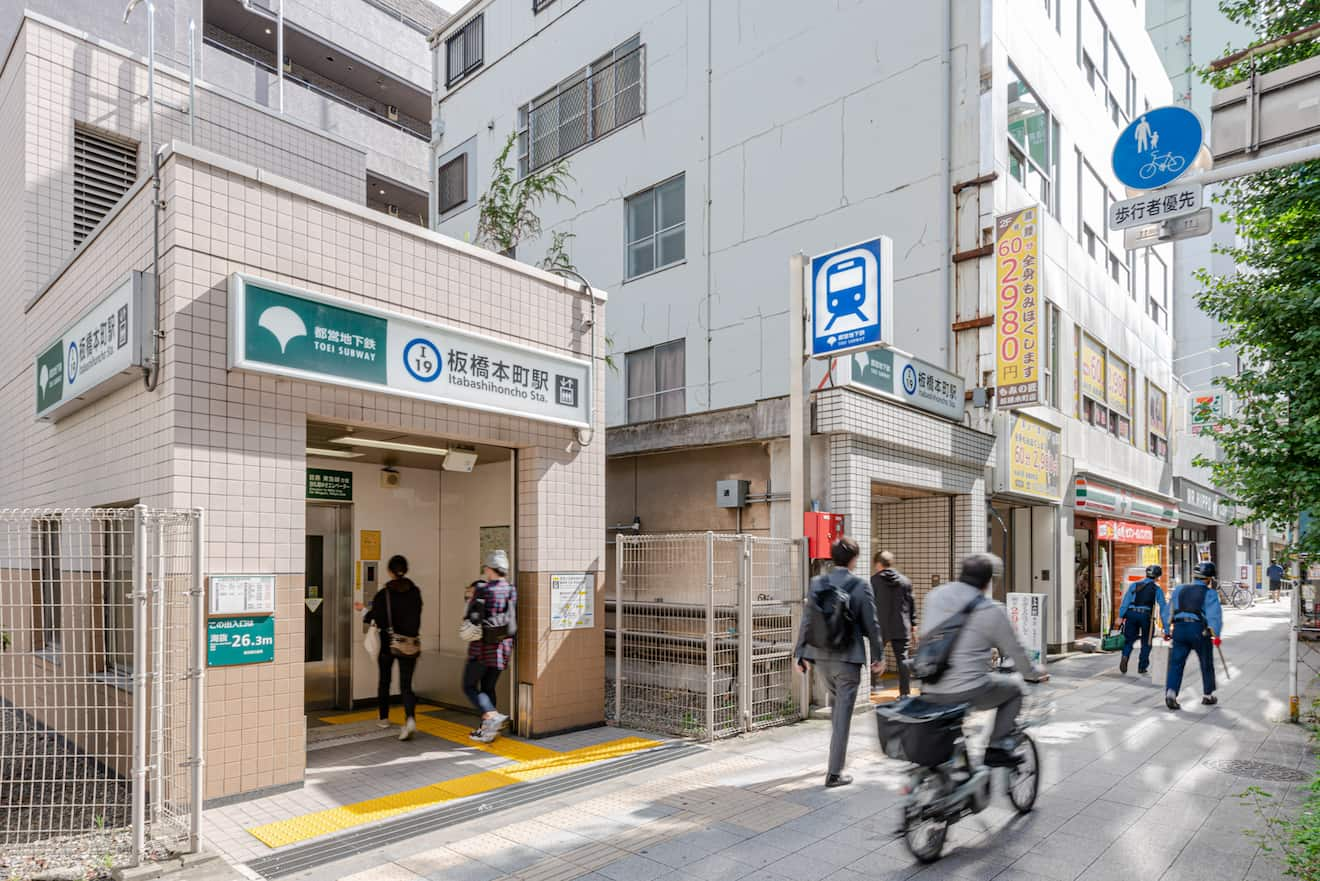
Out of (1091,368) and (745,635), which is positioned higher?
(1091,368)

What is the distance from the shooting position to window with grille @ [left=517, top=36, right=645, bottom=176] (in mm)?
18000

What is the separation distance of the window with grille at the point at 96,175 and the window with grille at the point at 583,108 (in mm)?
9789

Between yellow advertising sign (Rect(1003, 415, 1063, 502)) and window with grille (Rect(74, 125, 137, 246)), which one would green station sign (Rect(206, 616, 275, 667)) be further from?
yellow advertising sign (Rect(1003, 415, 1063, 502))

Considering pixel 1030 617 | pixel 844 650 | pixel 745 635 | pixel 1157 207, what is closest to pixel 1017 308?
pixel 1030 617

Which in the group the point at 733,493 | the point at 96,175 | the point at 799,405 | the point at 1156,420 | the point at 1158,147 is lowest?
the point at 733,493

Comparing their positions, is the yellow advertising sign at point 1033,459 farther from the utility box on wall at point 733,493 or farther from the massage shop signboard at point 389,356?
the massage shop signboard at point 389,356

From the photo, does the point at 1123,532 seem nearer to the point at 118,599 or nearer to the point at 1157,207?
the point at 1157,207

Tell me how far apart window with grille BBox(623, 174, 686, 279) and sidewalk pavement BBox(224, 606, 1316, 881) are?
1099 cm

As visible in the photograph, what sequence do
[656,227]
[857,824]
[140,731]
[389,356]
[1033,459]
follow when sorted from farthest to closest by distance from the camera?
[656,227], [1033,459], [389,356], [857,824], [140,731]

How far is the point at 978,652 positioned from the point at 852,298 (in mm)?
4927

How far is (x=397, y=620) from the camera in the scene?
859cm

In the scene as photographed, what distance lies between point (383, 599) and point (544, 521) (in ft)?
6.23

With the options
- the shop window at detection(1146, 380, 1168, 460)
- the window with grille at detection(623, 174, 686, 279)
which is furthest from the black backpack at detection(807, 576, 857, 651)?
the shop window at detection(1146, 380, 1168, 460)

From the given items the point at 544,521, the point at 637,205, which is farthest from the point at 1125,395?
the point at 544,521
